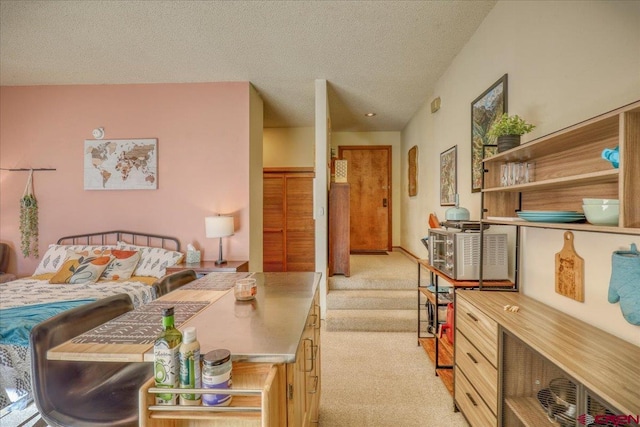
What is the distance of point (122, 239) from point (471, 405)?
4.04m

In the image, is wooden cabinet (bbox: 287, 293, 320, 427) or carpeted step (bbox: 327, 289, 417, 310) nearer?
wooden cabinet (bbox: 287, 293, 320, 427)

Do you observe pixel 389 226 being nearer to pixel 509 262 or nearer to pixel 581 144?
pixel 509 262

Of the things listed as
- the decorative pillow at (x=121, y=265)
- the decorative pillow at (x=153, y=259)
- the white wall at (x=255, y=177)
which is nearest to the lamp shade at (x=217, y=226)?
the white wall at (x=255, y=177)

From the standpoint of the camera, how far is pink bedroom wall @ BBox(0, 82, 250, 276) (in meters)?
3.79

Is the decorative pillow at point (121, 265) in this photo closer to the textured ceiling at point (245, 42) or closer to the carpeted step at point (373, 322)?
the textured ceiling at point (245, 42)

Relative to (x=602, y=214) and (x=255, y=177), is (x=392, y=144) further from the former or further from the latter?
(x=602, y=214)

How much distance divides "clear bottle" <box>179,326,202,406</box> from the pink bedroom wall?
299 cm

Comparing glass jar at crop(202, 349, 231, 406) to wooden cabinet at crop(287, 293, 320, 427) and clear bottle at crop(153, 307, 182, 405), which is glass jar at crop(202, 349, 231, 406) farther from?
wooden cabinet at crop(287, 293, 320, 427)

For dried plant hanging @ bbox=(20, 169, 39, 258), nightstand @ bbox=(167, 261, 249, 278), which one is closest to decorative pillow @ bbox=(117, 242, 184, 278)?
nightstand @ bbox=(167, 261, 249, 278)

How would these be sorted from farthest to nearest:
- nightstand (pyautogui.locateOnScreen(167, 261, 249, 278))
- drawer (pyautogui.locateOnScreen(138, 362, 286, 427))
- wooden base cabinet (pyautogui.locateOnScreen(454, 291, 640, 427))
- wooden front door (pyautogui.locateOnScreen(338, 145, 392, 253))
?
1. wooden front door (pyautogui.locateOnScreen(338, 145, 392, 253))
2. nightstand (pyautogui.locateOnScreen(167, 261, 249, 278))
3. wooden base cabinet (pyautogui.locateOnScreen(454, 291, 640, 427))
4. drawer (pyautogui.locateOnScreen(138, 362, 286, 427))

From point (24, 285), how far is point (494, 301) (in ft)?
13.6

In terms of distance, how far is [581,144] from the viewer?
4.88 ft

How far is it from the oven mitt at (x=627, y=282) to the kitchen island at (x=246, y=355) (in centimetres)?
128

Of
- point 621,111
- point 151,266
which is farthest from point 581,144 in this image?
point 151,266
